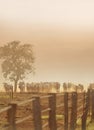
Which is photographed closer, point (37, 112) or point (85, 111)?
point (37, 112)

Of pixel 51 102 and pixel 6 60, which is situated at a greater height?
pixel 6 60

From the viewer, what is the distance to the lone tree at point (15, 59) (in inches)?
3049

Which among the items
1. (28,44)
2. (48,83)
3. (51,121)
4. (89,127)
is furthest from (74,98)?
(48,83)

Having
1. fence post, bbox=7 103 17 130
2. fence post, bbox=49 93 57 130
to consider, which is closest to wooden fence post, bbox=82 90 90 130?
fence post, bbox=49 93 57 130

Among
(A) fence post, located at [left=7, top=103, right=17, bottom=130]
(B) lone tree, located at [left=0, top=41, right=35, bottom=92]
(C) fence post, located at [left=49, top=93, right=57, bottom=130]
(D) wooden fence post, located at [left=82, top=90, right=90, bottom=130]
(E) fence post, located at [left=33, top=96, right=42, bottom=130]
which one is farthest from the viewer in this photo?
(B) lone tree, located at [left=0, top=41, right=35, bottom=92]

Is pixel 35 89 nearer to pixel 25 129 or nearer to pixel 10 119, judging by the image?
pixel 25 129

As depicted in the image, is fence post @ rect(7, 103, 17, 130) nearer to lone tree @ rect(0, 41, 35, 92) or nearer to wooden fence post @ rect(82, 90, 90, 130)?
wooden fence post @ rect(82, 90, 90, 130)

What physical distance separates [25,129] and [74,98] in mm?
3476

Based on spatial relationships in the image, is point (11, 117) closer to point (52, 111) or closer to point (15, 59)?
point (52, 111)

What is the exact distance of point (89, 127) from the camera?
16.7m

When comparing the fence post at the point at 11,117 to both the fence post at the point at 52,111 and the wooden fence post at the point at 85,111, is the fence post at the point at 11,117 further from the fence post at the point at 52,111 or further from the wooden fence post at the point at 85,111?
the wooden fence post at the point at 85,111

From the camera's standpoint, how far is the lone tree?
3049 inches

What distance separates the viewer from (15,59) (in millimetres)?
78562

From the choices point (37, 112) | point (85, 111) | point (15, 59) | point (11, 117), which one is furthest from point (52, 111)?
point (15, 59)
